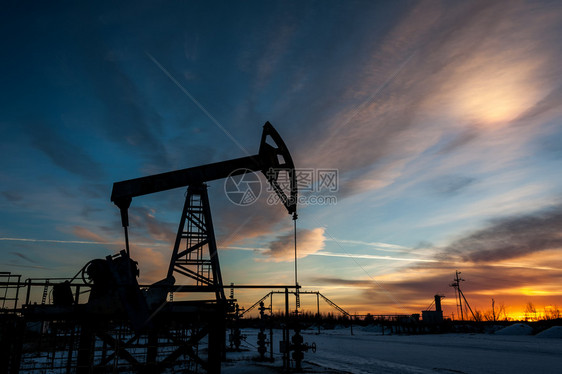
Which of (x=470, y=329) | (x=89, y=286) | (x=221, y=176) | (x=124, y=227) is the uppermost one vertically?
(x=221, y=176)

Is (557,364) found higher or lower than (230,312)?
lower

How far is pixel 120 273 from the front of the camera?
11.2 metres

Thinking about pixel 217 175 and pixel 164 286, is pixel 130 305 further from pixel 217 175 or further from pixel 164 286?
pixel 217 175

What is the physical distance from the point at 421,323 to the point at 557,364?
165 ft

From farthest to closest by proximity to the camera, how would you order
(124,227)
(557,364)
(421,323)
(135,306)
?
(421,323), (557,364), (124,227), (135,306)

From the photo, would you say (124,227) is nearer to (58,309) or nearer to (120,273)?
(120,273)

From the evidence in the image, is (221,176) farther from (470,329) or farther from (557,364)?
(470,329)

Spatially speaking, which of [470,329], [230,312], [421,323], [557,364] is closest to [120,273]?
[230,312]

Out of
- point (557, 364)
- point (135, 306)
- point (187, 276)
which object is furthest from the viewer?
point (557, 364)

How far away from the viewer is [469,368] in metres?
19.2

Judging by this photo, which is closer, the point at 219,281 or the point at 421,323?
the point at 219,281

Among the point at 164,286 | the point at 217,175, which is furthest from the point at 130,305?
the point at 217,175

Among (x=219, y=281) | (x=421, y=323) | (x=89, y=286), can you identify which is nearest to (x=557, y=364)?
(x=219, y=281)

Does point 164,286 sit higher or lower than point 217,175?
lower
